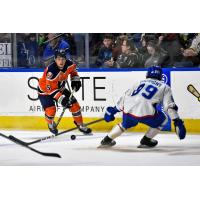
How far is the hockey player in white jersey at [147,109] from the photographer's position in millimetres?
4145

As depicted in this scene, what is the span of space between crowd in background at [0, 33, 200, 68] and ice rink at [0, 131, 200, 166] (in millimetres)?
483

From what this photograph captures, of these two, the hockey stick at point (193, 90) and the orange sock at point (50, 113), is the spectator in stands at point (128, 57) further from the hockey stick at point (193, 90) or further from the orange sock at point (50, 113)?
the orange sock at point (50, 113)

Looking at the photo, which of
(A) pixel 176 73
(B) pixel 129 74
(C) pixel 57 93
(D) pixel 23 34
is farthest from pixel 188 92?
(D) pixel 23 34

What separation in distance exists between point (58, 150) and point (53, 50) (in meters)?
0.68

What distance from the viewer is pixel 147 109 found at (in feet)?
13.7

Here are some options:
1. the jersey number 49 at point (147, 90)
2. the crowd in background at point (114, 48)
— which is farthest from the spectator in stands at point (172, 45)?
the jersey number 49 at point (147, 90)

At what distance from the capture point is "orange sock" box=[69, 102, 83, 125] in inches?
165

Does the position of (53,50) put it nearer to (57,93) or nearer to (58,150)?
(57,93)

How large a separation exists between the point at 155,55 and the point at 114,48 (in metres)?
0.27

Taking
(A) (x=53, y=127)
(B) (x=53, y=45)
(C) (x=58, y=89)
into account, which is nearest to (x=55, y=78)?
(C) (x=58, y=89)

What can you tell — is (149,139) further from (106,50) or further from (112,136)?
(106,50)

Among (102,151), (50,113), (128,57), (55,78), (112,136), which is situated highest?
(128,57)

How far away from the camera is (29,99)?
4.22 m

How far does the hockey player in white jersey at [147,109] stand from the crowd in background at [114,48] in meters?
0.11
